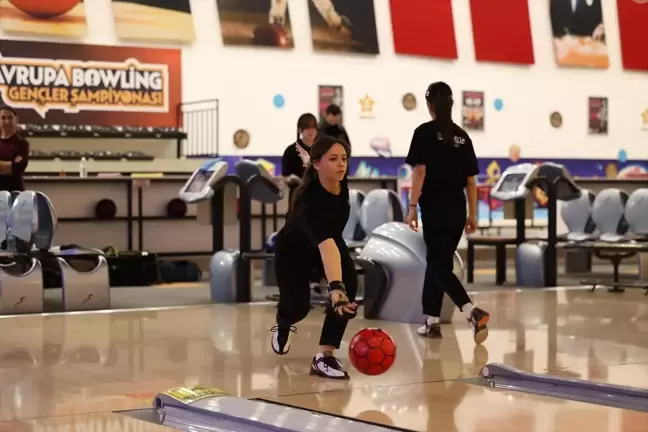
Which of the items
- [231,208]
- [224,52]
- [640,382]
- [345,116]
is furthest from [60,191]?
[640,382]

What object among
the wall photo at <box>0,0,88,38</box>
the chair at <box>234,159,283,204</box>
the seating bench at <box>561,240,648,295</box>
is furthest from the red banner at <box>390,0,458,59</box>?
the chair at <box>234,159,283,204</box>

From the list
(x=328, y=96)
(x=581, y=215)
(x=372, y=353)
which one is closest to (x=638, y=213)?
(x=581, y=215)

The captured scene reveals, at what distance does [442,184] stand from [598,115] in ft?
39.9

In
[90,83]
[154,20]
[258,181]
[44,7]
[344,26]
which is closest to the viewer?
[258,181]

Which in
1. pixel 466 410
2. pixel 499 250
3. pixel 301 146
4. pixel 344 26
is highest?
pixel 344 26

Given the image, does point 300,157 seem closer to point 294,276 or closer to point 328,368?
point 294,276

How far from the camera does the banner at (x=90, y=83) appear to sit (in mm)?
13891

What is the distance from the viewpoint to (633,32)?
60.5 ft

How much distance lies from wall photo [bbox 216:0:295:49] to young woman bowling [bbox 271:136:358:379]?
394 inches

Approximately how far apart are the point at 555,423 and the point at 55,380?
2.44 metres

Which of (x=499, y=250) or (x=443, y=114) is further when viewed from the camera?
→ (x=499, y=250)

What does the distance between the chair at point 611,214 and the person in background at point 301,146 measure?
336cm

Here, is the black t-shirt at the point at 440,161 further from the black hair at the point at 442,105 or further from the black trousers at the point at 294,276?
the black trousers at the point at 294,276

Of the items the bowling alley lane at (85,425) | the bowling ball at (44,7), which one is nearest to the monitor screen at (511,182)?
the bowling ball at (44,7)
